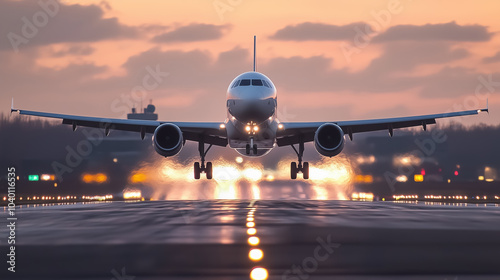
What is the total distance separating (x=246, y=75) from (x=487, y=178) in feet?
113

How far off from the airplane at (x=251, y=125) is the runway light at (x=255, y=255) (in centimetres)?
2056

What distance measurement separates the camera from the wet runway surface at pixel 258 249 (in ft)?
40.0

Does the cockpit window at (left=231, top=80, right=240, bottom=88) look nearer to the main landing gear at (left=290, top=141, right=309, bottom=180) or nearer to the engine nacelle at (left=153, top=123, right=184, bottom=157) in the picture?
the engine nacelle at (left=153, top=123, right=184, bottom=157)

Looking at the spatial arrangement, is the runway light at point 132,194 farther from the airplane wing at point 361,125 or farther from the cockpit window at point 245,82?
the cockpit window at point 245,82

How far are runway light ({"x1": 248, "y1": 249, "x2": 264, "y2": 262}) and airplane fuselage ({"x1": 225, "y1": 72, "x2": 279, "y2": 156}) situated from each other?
20553 millimetres

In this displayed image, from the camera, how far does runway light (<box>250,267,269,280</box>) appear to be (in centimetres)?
1163

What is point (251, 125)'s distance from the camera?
36031 mm

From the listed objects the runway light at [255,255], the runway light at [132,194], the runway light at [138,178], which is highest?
the runway light at [138,178]

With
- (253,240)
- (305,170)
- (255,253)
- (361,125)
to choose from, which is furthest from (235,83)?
(255,253)

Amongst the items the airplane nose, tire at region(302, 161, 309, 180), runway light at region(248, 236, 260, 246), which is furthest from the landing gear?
runway light at region(248, 236, 260, 246)

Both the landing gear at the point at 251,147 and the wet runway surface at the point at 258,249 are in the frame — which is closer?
the wet runway surface at the point at 258,249

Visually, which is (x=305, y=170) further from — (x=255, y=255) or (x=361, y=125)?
(x=255, y=255)

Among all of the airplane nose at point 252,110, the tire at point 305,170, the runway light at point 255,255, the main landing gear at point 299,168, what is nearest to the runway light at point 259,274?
the runway light at point 255,255

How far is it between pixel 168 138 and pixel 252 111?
16.8 feet
